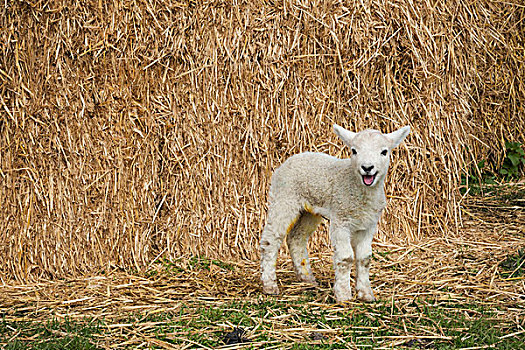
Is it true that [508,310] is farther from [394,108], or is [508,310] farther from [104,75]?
[104,75]

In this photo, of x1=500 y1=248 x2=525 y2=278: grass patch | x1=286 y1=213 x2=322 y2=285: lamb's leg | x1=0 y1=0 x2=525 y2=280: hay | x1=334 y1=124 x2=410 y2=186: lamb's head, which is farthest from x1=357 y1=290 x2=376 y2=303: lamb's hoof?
x1=0 y1=0 x2=525 y2=280: hay

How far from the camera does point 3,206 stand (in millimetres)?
5023

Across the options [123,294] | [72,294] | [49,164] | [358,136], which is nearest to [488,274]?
[358,136]

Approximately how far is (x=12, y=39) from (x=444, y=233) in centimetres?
405

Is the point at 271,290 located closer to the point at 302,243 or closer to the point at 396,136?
the point at 302,243

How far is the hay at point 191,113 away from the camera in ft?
16.5

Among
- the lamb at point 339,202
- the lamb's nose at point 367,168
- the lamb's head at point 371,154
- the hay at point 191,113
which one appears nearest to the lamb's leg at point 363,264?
the lamb at point 339,202

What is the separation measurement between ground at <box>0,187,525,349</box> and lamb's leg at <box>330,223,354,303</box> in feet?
0.33

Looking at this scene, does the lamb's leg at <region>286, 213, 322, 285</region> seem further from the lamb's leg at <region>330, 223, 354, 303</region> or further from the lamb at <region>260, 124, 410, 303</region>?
the lamb's leg at <region>330, 223, 354, 303</region>

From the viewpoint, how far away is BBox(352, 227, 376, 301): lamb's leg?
13.9ft

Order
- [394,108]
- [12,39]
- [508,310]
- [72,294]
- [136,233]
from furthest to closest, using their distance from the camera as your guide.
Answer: [394,108]
[136,233]
[12,39]
[72,294]
[508,310]

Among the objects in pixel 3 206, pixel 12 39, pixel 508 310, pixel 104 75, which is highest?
pixel 12 39

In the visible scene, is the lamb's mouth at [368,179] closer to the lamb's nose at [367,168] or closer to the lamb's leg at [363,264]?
the lamb's nose at [367,168]

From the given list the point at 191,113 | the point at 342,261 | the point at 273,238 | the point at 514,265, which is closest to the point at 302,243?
the point at 273,238
